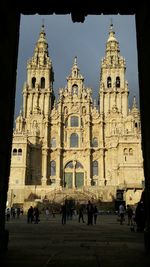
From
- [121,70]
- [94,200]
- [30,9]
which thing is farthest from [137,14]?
[121,70]

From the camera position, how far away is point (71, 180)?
4966 cm

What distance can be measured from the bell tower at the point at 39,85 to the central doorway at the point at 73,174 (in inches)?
377

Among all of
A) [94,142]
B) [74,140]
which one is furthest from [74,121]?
[94,142]

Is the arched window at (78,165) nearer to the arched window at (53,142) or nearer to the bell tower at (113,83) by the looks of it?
the arched window at (53,142)

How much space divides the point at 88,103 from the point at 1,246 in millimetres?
48267

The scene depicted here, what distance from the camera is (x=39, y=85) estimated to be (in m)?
54.2

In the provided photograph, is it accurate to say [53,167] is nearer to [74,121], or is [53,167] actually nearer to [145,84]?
[74,121]

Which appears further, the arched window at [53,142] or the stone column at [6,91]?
the arched window at [53,142]

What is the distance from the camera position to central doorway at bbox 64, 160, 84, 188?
4919 cm

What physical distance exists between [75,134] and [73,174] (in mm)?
6888

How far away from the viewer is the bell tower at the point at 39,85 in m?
53.1

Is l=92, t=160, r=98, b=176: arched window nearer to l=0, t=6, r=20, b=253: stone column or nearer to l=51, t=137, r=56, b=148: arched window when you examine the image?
l=51, t=137, r=56, b=148: arched window

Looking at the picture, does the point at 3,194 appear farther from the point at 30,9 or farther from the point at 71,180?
the point at 71,180

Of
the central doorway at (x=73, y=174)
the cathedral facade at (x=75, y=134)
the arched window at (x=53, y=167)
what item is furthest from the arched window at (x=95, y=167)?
the arched window at (x=53, y=167)
